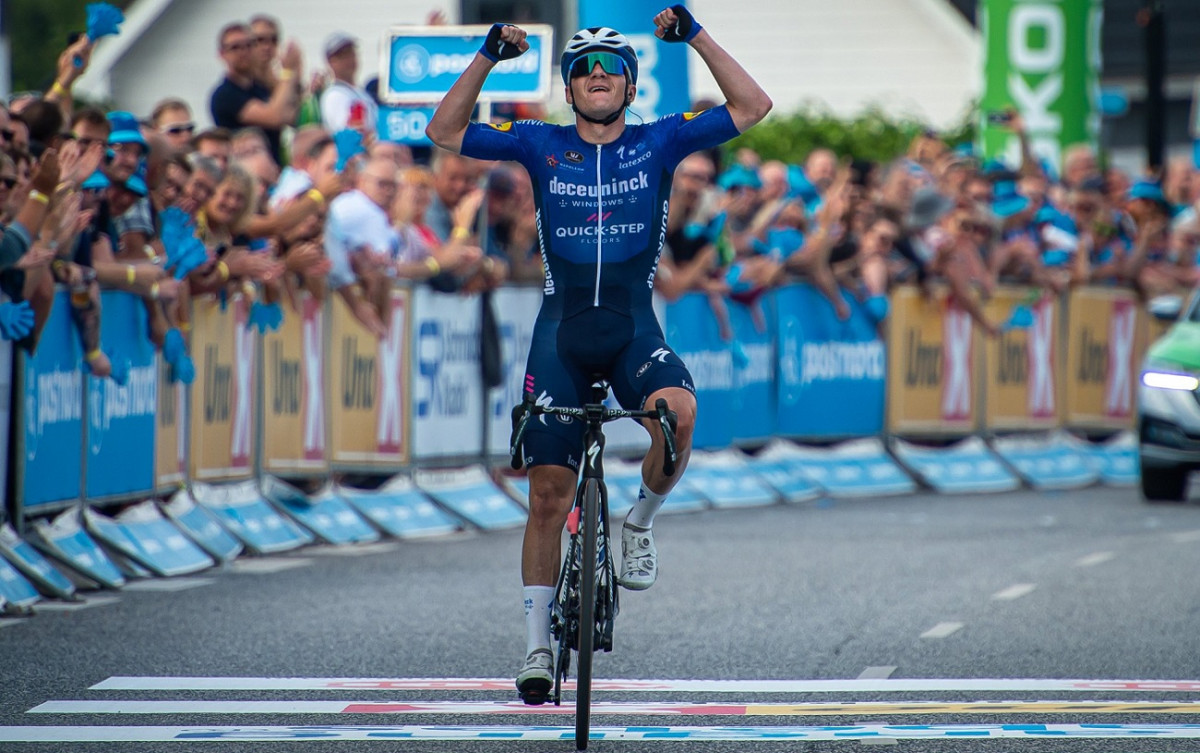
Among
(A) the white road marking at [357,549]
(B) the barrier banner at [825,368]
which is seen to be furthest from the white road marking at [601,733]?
(B) the barrier banner at [825,368]

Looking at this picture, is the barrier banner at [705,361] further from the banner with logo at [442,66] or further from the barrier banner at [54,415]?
the barrier banner at [54,415]

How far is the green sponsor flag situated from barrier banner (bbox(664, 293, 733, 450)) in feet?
26.7

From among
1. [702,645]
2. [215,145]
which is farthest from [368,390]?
[702,645]

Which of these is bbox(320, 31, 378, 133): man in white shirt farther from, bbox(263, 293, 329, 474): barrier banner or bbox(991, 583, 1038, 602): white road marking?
bbox(991, 583, 1038, 602): white road marking

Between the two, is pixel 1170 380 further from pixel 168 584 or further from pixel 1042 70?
pixel 168 584

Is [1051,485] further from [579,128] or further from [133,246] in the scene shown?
[579,128]

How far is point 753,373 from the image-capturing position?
1903 centimetres

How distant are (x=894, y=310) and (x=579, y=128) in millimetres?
12694

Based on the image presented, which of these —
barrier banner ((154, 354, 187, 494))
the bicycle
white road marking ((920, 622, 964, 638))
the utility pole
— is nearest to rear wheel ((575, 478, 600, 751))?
the bicycle

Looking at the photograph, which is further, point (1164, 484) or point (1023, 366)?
point (1023, 366)

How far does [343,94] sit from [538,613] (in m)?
9.65

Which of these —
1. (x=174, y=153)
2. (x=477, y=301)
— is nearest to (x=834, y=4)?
(x=477, y=301)

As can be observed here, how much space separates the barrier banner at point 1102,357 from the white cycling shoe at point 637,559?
589 inches

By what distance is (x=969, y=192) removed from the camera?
21344 millimetres
